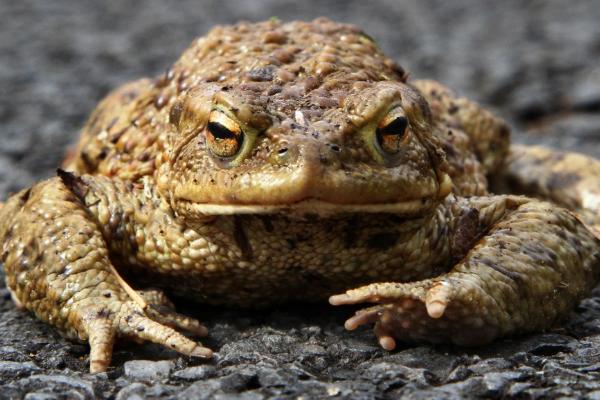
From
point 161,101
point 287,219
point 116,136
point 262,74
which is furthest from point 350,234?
point 116,136

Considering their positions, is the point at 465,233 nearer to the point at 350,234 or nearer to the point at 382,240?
the point at 382,240

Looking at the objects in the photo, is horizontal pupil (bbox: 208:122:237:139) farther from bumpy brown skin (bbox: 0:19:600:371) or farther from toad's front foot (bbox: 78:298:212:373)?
toad's front foot (bbox: 78:298:212:373)

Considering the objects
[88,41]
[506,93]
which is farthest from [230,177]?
[88,41]

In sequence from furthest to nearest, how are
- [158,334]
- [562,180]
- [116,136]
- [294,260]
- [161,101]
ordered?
[562,180], [116,136], [161,101], [294,260], [158,334]

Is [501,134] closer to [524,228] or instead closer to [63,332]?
[524,228]

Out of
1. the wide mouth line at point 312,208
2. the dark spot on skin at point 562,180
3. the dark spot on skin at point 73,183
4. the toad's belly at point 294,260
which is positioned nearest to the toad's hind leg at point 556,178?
the dark spot on skin at point 562,180

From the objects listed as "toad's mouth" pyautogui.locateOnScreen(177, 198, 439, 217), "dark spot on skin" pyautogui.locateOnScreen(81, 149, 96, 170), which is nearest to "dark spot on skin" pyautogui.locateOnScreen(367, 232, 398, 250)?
"toad's mouth" pyautogui.locateOnScreen(177, 198, 439, 217)

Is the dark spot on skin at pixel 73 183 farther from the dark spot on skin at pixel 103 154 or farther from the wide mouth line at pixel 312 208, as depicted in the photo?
the wide mouth line at pixel 312 208
